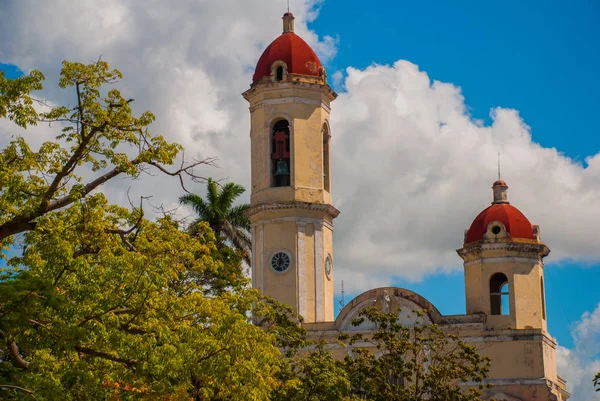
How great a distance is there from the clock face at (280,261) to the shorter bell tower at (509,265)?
6.85 meters

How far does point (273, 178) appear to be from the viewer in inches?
1857

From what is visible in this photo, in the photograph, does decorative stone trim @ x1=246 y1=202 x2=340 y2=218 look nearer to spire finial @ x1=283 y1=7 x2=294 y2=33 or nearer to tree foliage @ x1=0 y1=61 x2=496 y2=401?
spire finial @ x1=283 y1=7 x2=294 y2=33

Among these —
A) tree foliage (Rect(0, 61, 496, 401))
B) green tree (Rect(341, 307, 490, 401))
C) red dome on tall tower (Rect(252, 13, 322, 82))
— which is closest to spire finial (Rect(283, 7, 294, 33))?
red dome on tall tower (Rect(252, 13, 322, 82))

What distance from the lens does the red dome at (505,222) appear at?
4731 centimetres

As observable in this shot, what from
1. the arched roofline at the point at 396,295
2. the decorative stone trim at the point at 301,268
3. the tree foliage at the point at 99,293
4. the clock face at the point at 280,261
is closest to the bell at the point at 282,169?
the decorative stone trim at the point at 301,268

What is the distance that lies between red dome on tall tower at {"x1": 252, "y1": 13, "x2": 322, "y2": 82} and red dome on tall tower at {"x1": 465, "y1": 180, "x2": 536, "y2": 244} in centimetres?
820

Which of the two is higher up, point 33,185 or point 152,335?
point 33,185

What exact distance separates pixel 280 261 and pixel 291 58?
301 inches

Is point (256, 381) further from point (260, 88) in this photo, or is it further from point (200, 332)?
point (260, 88)

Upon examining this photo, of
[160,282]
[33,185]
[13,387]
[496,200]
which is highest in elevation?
[496,200]

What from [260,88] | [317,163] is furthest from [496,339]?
[260,88]

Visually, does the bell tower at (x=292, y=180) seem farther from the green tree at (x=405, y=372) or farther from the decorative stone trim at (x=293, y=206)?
the green tree at (x=405, y=372)

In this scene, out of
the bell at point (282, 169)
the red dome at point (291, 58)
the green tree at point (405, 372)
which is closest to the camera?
the green tree at point (405, 372)

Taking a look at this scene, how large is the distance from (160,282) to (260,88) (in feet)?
78.9
